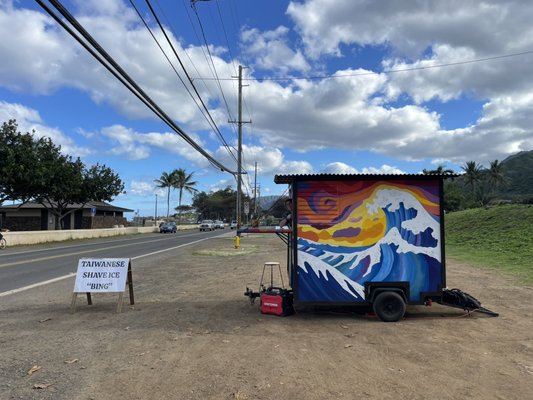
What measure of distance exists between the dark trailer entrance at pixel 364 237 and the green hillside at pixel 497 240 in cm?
614

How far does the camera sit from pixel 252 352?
5.89 meters

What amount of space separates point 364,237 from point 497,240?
1879cm

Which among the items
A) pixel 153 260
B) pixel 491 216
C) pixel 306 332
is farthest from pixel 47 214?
pixel 306 332

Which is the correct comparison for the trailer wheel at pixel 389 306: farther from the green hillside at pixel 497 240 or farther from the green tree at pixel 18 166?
the green tree at pixel 18 166

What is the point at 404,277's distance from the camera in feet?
25.3

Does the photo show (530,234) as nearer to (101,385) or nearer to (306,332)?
(306,332)

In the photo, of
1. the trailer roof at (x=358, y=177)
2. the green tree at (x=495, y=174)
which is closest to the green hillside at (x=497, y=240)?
the trailer roof at (x=358, y=177)

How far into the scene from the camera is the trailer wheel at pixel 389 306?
7.48 meters

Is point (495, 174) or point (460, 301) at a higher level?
point (495, 174)

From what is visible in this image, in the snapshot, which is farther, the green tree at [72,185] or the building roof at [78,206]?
the building roof at [78,206]

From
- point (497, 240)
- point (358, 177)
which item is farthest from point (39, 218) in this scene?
point (358, 177)

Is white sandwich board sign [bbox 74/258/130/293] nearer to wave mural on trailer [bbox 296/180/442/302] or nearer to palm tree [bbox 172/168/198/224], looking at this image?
wave mural on trailer [bbox 296/180/442/302]

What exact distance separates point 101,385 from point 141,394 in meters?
0.55

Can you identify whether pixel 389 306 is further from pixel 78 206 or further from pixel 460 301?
pixel 78 206
